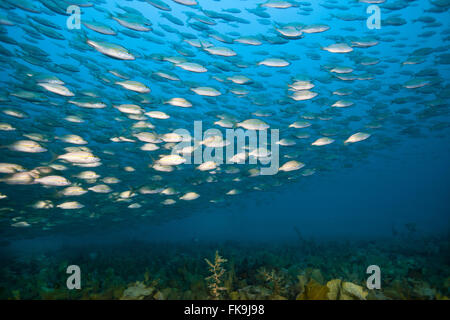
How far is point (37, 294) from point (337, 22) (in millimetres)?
22744

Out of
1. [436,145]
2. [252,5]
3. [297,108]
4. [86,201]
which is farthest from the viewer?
[436,145]

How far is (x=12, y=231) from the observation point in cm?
2252

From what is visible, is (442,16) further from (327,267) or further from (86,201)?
(86,201)

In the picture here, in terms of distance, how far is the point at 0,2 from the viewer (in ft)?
20.4

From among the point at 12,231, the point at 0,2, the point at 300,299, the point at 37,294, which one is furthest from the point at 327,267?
the point at 12,231

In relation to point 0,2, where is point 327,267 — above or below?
below

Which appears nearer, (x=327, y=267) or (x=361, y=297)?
(x=361, y=297)

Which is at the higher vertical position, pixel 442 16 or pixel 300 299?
pixel 442 16
